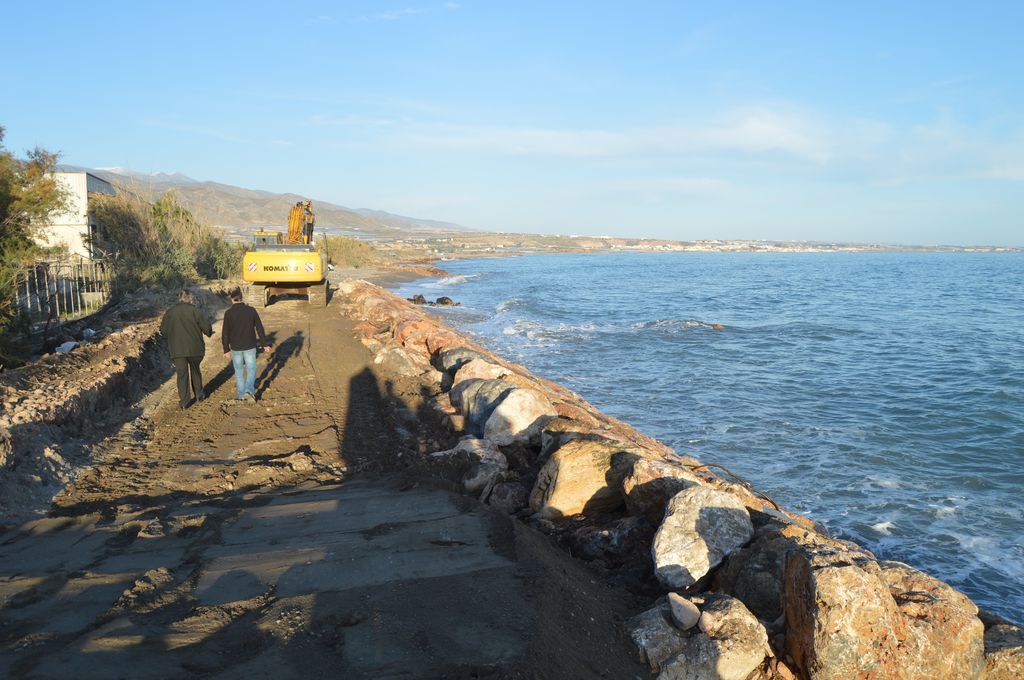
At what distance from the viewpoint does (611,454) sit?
587 cm

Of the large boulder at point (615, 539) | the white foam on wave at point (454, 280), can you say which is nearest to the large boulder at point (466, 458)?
the large boulder at point (615, 539)

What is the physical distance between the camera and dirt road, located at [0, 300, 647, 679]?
130 inches

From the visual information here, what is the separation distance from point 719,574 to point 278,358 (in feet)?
31.6

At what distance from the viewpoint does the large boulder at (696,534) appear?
4.53m

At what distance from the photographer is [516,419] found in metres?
7.45

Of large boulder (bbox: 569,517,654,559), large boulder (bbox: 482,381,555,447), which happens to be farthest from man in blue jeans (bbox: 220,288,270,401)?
large boulder (bbox: 569,517,654,559)

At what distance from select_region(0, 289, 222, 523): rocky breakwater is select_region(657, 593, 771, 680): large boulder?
5.28 metres

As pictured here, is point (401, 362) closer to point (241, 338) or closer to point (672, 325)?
point (241, 338)

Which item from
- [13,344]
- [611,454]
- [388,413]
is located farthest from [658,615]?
[13,344]

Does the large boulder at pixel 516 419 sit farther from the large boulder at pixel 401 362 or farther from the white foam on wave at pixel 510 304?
the white foam on wave at pixel 510 304

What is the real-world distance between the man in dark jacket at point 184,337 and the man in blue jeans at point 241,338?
0.91 ft

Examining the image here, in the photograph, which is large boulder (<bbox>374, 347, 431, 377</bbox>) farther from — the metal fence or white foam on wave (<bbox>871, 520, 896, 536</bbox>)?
white foam on wave (<bbox>871, 520, 896, 536</bbox>)

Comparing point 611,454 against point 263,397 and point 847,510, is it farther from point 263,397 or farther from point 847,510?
point 263,397

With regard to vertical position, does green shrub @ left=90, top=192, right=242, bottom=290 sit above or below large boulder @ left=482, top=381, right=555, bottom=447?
above
